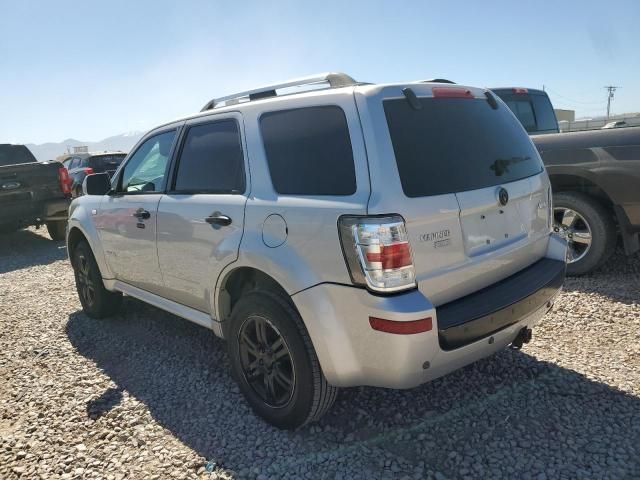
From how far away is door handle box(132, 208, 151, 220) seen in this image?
365 centimetres

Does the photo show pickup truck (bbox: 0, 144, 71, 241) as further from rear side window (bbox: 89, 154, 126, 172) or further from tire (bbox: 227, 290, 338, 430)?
tire (bbox: 227, 290, 338, 430)

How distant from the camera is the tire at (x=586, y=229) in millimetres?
4770

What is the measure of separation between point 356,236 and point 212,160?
1410 mm

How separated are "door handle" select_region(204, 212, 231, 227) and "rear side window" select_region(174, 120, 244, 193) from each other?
6.5 inches

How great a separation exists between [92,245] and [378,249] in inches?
131

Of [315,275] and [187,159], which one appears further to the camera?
[187,159]

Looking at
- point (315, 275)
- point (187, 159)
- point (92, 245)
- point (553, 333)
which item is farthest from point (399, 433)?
point (92, 245)

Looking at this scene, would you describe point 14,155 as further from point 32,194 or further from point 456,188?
point 456,188

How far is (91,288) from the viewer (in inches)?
190

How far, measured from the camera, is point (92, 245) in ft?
14.9

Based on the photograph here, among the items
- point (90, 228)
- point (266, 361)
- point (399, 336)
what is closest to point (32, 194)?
point (90, 228)

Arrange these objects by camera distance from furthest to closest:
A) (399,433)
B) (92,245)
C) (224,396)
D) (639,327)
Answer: (92,245) < (639,327) < (224,396) < (399,433)

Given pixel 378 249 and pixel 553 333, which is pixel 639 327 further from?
pixel 378 249

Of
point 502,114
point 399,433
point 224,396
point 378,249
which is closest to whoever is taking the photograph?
point 378,249
